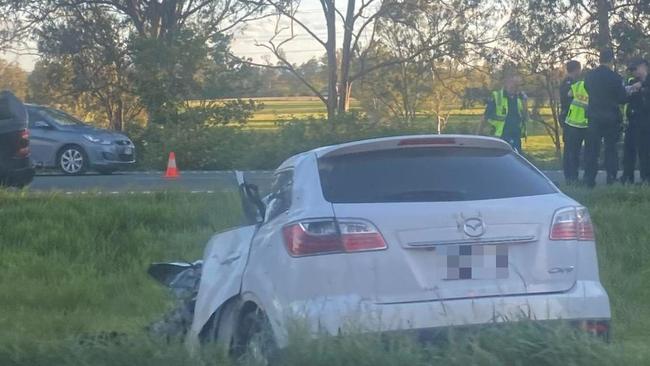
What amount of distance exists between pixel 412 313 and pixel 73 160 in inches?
770

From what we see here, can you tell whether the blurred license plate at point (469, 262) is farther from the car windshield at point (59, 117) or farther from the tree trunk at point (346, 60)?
the tree trunk at point (346, 60)

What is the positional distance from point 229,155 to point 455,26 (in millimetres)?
13305

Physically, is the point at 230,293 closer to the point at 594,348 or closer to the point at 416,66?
the point at 594,348

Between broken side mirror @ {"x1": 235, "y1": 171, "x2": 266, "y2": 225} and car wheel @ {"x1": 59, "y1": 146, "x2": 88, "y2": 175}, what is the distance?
17916 millimetres

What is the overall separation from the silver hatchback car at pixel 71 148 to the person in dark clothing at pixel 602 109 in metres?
12.3

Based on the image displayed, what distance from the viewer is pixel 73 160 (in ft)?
80.3

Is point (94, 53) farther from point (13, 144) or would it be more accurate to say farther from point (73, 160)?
point (13, 144)

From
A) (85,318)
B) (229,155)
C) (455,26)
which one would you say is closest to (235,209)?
(85,318)

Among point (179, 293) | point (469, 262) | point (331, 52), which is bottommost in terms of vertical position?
point (179, 293)

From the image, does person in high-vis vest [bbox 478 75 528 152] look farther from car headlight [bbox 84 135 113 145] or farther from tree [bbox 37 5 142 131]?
tree [bbox 37 5 142 131]

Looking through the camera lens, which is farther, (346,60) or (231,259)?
(346,60)

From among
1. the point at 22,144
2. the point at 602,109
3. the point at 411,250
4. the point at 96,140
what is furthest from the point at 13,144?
the point at 411,250

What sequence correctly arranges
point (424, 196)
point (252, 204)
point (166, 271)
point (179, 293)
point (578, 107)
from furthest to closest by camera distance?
point (578, 107), point (166, 271), point (179, 293), point (252, 204), point (424, 196)

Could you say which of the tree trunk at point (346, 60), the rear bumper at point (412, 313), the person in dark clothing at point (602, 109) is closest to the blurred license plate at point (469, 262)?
the rear bumper at point (412, 313)
